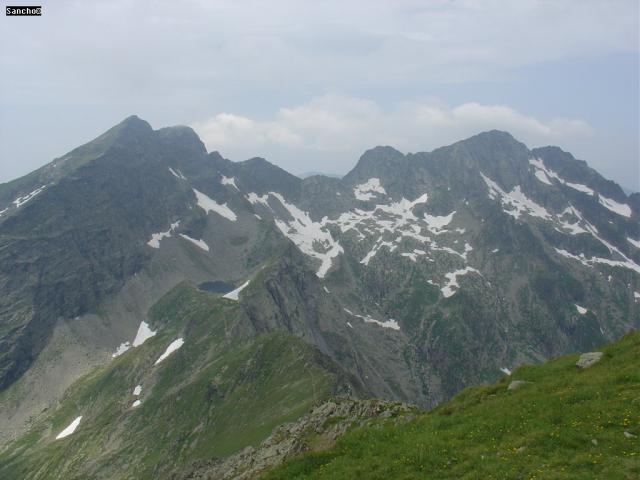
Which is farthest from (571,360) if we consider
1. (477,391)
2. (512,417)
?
(512,417)

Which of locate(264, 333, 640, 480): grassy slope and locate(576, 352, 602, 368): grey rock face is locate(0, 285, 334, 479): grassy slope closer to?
locate(264, 333, 640, 480): grassy slope

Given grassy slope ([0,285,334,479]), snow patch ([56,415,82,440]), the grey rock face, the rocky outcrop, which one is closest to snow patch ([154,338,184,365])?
grassy slope ([0,285,334,479])

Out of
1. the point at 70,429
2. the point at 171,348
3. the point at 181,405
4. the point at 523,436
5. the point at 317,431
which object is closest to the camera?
the point at 523,436

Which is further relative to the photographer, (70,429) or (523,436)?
(70,429)

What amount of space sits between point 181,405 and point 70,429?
2338 inches

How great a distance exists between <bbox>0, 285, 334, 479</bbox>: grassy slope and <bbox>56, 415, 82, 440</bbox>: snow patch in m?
2.92

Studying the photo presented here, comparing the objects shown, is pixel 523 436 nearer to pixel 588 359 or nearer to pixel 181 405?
pixel 588 359

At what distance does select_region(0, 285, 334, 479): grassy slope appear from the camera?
10138cm

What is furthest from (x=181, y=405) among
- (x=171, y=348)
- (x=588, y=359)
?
(x=588, y=359)

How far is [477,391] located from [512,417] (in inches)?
300

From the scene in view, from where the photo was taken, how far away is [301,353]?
4552 inches

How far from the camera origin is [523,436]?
2666 centimetres

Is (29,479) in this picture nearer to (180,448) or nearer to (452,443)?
(180,448)

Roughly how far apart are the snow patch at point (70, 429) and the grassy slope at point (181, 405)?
292cm
